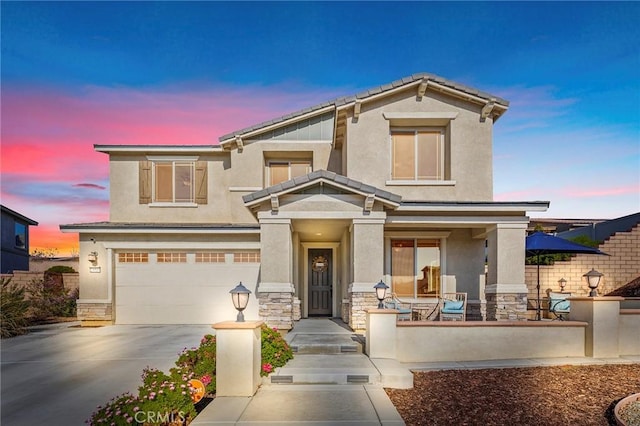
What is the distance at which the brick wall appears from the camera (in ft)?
49.2

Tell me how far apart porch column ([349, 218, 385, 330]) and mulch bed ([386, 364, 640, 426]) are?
3.09 metres

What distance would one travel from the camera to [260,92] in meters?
17.0

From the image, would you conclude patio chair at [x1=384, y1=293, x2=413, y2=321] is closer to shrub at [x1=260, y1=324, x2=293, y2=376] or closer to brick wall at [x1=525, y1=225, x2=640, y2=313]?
shrub at [x1=260, y1=324, x2=293, y2=376]

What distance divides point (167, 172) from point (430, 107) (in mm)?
10255

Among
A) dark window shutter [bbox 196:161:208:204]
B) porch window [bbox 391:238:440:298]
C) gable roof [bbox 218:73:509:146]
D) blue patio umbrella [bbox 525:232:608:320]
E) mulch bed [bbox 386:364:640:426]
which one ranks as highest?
gable roof [bbox 218:73:509:146]

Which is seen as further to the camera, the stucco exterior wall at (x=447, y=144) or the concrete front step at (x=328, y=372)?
the stucco exterior wall at (x=447, y=144)

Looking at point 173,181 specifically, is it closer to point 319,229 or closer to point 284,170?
point 284,170

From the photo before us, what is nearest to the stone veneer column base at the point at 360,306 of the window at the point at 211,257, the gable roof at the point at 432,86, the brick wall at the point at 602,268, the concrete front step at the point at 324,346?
the concrete front step at the point at 324,346

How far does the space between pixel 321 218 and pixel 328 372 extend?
4.47m

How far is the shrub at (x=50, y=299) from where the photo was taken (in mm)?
16062

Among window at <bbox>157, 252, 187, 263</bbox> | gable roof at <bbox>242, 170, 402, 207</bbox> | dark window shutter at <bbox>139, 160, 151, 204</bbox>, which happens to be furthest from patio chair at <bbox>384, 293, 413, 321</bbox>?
dark window shutter at <bbox>139, 160, 151, 204</bbox>

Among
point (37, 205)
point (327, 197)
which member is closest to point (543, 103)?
point (327, 197)

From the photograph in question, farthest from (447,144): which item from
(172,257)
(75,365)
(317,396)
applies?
(75,365)

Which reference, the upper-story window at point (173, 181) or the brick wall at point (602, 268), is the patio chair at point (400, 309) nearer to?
the brick wall at point (602, 268)
